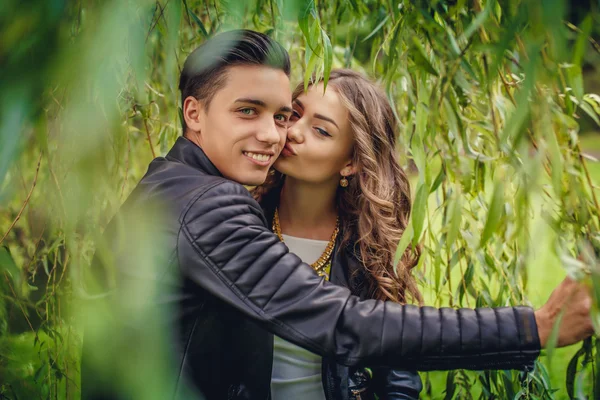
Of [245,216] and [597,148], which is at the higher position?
A: [245,216]

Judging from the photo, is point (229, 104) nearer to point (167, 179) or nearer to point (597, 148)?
point (167, 179)

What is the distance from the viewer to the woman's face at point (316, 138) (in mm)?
1572

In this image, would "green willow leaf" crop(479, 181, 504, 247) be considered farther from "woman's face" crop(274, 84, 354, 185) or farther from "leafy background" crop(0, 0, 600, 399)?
"woman's face" crop(274, 84, 354, 185)

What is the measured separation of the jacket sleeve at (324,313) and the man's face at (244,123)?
0.25 metres

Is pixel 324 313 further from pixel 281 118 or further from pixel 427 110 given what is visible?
pixel 281 118

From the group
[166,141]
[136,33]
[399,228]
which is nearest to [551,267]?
[399,228]

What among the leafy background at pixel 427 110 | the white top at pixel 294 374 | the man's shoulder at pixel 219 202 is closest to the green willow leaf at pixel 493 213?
the leafy background at pixel 427 110

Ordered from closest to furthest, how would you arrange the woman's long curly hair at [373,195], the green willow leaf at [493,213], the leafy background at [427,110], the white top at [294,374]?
the leafy background at [427,110] < the green willow leaf at [493,213] < the white top at [294,374] < the woman's long curly hair at [373,195]

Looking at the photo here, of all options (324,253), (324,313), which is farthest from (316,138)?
(324,313)

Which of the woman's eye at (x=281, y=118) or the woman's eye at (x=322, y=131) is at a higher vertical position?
the woman's eye at (x=281, y=118)

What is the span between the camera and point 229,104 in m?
1.27

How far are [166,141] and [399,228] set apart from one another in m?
0.84

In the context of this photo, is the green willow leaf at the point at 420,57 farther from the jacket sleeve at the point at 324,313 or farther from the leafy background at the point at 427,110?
the jacket sleeve at the point at 324,313

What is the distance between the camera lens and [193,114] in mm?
1350
